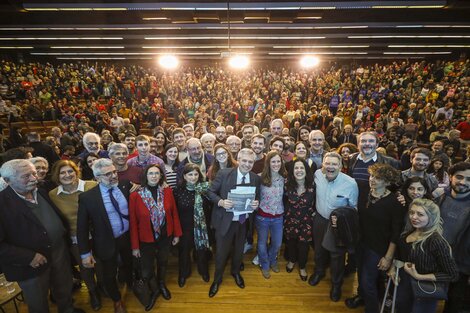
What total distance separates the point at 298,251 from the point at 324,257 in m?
0.38

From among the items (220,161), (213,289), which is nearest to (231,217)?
(220,161)

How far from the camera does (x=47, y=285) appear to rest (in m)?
2.27

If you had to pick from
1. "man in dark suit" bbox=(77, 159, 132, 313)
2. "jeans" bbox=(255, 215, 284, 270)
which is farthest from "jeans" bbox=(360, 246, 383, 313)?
"man in dark suit" bbox=(77, 159, 132, 313)

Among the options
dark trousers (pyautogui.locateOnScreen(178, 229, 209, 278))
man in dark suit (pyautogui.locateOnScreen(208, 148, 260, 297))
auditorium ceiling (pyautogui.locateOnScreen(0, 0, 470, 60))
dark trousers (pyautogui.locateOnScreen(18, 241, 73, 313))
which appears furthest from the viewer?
auditorium ceiling (pyautogui.locateOnScreen(0, 0, 470, 60))

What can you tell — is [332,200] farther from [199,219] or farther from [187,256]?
[187,256]

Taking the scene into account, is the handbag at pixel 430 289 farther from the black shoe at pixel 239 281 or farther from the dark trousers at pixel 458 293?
the black shoe at pixel 239 281

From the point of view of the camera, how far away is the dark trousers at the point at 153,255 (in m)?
2.62

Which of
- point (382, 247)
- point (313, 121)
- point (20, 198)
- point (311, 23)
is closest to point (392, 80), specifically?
point (311, 23)

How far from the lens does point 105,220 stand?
92.4 inches

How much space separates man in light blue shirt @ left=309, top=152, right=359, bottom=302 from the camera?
261 cm

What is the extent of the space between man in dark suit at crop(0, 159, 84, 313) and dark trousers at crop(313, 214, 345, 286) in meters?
2.71

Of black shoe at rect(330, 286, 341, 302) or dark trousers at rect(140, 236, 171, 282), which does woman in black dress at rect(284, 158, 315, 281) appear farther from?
dark trousers at rect(140, 236, 171, 282)

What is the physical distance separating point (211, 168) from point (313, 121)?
21.0 feet

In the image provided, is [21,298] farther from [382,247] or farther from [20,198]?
[382,247]
